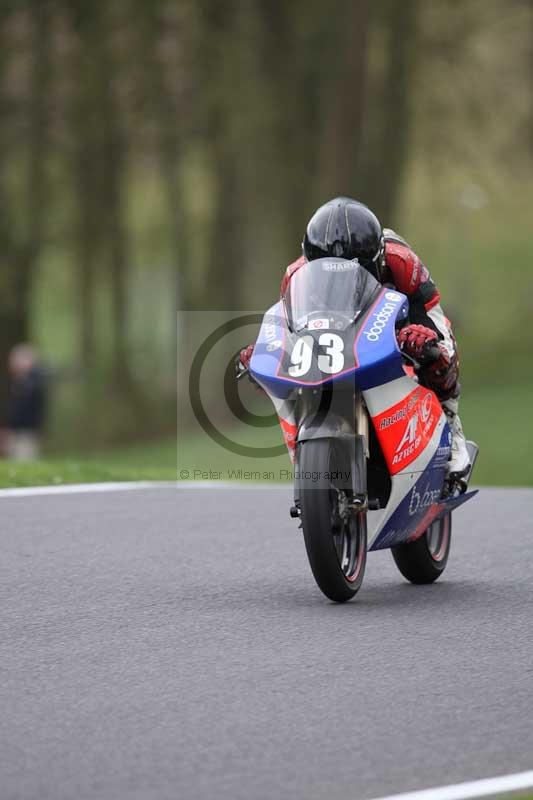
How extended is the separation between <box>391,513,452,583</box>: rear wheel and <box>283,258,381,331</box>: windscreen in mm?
1243

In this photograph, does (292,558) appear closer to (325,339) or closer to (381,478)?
(381,478)

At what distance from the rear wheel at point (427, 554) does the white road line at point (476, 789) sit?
9.95 feet

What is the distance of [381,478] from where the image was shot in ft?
24.0

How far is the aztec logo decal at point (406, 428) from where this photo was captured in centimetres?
700

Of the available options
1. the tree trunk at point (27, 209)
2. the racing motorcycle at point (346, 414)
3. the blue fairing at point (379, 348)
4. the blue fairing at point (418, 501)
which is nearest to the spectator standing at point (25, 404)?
the tree trunk at point (27, 209)

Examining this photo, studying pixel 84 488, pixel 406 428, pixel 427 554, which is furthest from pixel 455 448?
pixel 84 488

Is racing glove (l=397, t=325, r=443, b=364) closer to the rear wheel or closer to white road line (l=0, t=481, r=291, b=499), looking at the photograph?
the rear wheel

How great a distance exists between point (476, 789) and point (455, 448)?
343cm

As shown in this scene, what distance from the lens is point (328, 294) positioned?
22.8 ft

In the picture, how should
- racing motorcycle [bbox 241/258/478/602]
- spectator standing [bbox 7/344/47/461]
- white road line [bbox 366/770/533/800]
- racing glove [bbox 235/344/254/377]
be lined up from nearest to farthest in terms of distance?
1. white road line [bbox 366/770/533/800]
2. racing motorcycle [bbox 241/258/478/602]
3. racing glove [bbox 235/344/254/377]
4. spectator standing [bbox 7/344/47/461]

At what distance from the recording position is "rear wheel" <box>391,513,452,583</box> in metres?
7.62

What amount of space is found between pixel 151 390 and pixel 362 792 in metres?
29.8

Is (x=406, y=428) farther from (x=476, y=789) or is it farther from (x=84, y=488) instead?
(x=84, y=488)

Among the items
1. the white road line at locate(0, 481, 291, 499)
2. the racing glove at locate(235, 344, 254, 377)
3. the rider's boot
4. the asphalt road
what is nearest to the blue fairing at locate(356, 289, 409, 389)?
the racing glove at locate(235, 344, 254, 377)
